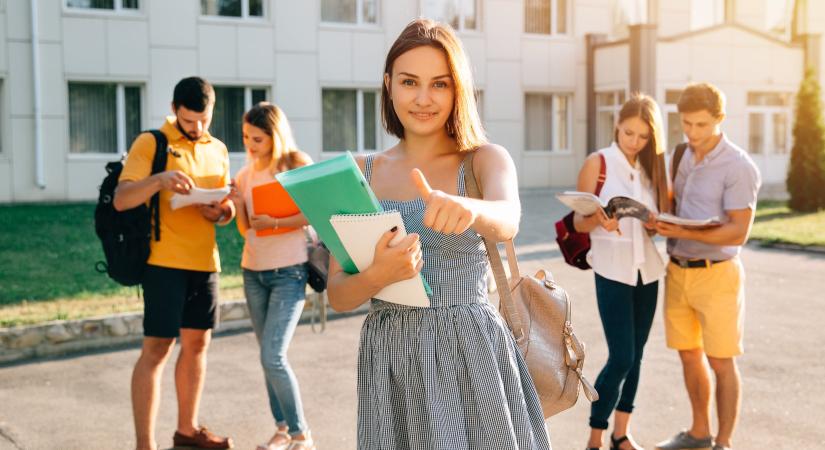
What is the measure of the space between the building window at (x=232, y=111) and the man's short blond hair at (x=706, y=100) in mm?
18443

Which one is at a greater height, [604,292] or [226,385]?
[604,292]

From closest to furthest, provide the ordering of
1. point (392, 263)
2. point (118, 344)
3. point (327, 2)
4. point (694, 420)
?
point (392, 263), point (694, 420), point (118, 344), point (327, 2)

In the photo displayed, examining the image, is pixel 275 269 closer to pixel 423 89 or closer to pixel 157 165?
pixel 157 165

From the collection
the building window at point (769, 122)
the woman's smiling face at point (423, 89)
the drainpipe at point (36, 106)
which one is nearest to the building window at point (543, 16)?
the building window at point (769, 122)

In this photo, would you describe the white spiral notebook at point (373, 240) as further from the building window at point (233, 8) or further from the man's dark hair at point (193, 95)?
the building window at point (233, 8)

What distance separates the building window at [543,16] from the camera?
87.8 feet

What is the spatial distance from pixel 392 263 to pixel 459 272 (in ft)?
1.30

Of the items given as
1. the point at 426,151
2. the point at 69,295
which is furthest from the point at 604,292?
the point at 69,295

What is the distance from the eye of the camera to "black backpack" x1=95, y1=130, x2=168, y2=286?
5.00 meters

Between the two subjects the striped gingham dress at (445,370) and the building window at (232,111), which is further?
the building window at (232,111)

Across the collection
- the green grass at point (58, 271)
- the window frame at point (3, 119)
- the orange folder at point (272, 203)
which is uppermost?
the window frame at point (3, 119)

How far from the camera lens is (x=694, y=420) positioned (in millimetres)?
5328

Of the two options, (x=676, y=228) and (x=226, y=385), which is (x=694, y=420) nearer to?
(x=676, y=228)

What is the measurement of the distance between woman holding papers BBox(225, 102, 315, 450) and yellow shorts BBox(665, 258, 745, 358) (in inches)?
85.0
